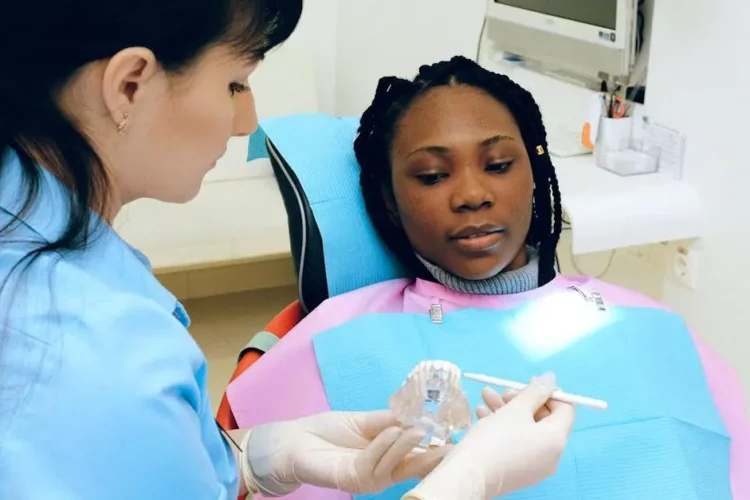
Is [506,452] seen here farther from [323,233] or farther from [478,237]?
[323,233]

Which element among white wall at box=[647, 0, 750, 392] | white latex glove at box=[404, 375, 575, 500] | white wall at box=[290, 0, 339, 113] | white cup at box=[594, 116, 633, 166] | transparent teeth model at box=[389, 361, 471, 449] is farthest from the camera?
white wall at box=[290, 0, 339, 113]

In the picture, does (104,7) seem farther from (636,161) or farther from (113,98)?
(636,161)

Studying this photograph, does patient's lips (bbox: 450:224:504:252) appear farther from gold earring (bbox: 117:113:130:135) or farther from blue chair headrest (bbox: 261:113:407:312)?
gold earring (bbox: 117:113:130:135)

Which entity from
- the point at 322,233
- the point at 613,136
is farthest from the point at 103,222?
the point at 613,136

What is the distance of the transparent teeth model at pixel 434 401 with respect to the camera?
104 centimetres

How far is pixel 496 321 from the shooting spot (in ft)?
4.66

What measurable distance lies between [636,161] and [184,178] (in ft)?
4.70

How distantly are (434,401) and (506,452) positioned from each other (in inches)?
4.7

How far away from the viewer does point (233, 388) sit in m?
1.44

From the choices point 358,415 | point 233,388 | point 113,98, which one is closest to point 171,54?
point 113,98

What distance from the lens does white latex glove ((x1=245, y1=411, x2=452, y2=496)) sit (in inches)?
40.9

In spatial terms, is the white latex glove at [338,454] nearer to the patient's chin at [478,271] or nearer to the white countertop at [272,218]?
the patient's chin at [478,271]

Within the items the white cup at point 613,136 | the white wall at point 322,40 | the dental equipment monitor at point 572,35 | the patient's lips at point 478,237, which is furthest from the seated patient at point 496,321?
the white wall at point 322,40

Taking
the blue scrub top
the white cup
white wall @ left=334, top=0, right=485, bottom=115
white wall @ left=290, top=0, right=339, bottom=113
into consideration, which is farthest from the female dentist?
white wall @ left=290, top=0, right=339, bottom=113
